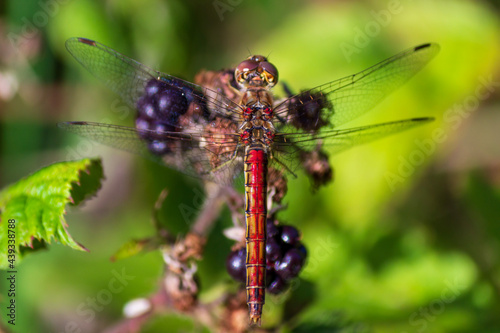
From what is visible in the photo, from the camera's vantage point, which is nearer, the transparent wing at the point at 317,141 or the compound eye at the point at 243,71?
the transparent wing at the point at 317,141

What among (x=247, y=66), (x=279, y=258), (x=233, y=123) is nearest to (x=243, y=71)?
(x=247, y=66)

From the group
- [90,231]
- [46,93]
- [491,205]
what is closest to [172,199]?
[90,231]

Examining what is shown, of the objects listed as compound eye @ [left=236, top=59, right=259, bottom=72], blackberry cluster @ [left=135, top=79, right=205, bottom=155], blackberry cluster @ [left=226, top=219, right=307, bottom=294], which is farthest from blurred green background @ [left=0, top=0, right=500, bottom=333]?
blackberry cluster @ [left=135, top=79, right=205, bottom=155]

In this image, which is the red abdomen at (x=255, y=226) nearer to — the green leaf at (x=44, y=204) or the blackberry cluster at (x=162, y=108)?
the blackberry cluster at (x=162, y=108)

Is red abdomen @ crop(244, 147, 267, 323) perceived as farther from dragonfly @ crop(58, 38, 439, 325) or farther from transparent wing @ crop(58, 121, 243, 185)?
transparent wing @ crop(58, 121, 243, 185)

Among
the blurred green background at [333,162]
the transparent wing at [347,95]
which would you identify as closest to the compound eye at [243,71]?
the transparent wing at [347,95]

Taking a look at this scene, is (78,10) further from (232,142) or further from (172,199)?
(232,142)
